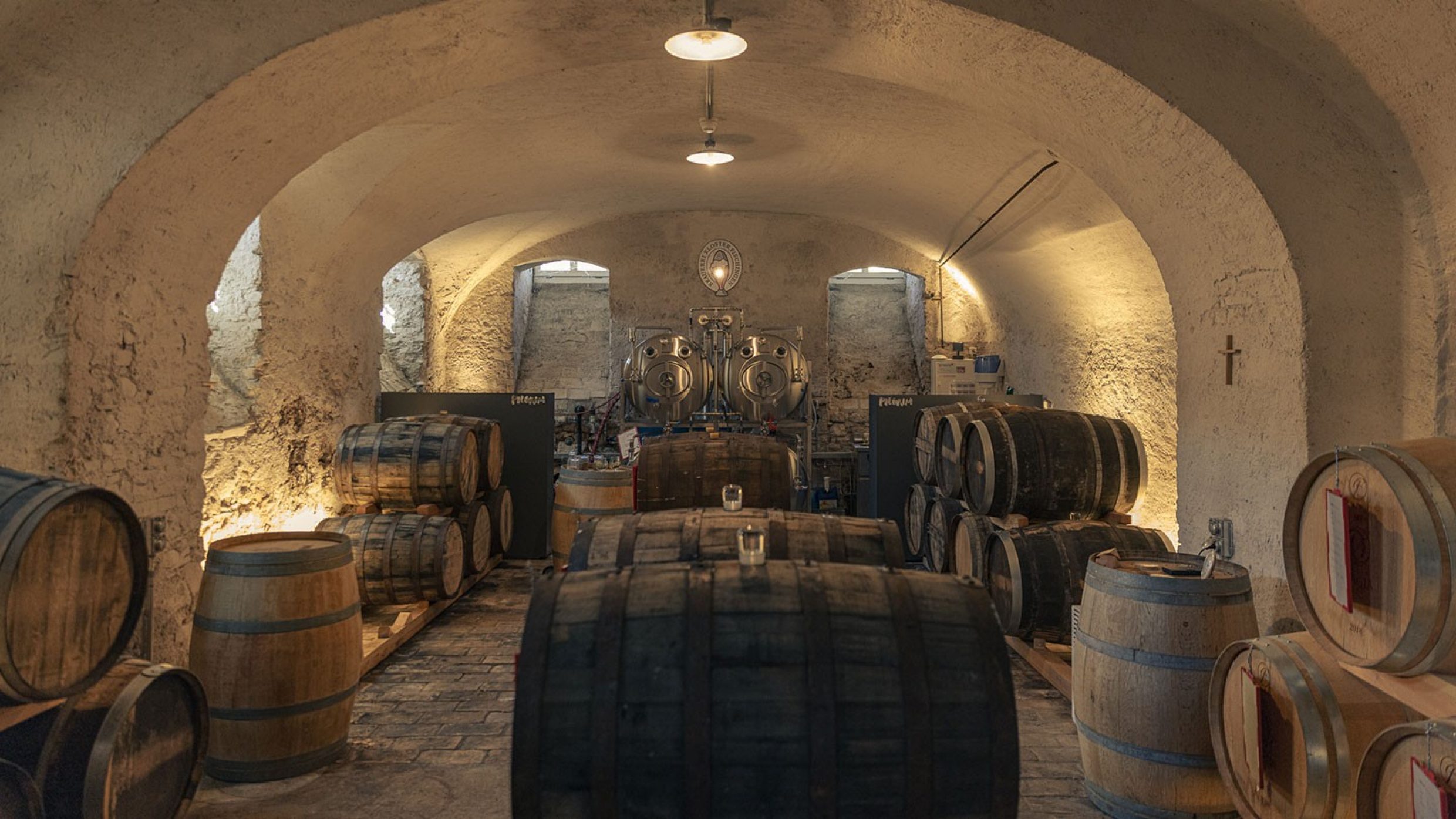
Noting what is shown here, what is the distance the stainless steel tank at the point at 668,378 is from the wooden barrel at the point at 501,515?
6.42ft

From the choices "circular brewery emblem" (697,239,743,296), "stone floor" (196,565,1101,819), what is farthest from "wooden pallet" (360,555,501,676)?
"circular brewery emblem" (697,239,743,296)

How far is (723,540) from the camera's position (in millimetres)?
3068

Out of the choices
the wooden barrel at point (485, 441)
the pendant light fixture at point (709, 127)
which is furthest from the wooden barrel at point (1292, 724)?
the wooden barrel at point (485, 441)

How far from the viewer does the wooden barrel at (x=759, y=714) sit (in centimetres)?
185

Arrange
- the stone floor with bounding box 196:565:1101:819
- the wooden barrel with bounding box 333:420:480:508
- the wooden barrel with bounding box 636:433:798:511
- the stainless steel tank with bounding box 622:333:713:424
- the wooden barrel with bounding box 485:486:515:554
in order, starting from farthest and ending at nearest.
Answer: the stainless steel tank with bounding box 622:333:713:424, the wooden barrel with bounding box 485:486:515:554, the wooden barrel with bounding box 333:420:480:508, the wooden barrel with bounding box 636:433:798:511, the stone floor with bounding box 196:565:1101:819

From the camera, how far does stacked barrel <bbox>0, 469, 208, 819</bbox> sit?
230cm

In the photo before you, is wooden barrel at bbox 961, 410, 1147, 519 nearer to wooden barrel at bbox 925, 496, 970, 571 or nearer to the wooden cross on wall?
wooden barrel at bbox 925, 496, 970, 571

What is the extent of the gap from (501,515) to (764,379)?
307 cm

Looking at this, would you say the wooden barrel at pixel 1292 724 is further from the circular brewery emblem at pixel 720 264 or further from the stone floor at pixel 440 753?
the circular brewery emblem at pixel 720 264

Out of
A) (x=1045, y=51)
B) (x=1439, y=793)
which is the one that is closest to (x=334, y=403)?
(x=1045, y=51)

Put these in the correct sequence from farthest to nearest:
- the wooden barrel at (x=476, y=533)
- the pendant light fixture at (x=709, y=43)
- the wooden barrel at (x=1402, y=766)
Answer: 1. the wooden barrel at (x=476, y=533)
2. the pendant light fixture at (x=709, y=43)
3. the wooden barrel at (x=1402, y=766)

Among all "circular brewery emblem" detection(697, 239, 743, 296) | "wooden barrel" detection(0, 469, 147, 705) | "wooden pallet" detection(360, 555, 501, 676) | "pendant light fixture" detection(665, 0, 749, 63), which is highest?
"circular brewery emblem" detection(697, 239, 743, 296)

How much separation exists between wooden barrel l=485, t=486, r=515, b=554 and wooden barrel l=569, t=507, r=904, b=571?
4.19 metres

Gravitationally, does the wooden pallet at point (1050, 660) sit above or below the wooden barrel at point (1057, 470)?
below
